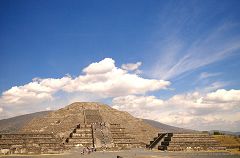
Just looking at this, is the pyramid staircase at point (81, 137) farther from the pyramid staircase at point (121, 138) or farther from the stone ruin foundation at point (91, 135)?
the pyramid staircase at point (121, 138)

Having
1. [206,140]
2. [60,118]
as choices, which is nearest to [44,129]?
[60,118]

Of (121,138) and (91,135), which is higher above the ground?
(91,135)

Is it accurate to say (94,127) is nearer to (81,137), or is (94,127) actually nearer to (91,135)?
(91,135)

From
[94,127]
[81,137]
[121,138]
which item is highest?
[94,127]

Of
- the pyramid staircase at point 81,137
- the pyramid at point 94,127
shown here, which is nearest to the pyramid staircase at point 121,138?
the pyramid at point 94,127

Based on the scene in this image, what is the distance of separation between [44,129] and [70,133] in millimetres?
5433

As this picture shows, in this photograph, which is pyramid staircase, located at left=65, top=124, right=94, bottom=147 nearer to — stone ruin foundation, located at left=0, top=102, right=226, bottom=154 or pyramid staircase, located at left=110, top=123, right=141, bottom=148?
stone ruin foundation, located at left=0, top=102, right=226, bottom=154

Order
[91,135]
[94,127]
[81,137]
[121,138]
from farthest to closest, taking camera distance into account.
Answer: [94,127] → [121,138] → [91,135] → [81,137]

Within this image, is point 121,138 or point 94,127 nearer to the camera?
point 121,138

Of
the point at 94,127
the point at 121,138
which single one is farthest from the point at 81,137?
the point at 121,138

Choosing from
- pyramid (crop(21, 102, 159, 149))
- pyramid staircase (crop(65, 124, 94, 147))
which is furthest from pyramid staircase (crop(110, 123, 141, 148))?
pyramid staircase (crop(65, 124, 94, 147))

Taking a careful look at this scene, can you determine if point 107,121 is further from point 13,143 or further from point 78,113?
point 13,143

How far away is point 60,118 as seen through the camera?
2329 inches

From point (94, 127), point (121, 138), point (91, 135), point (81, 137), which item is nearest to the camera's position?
point (81, 137)
